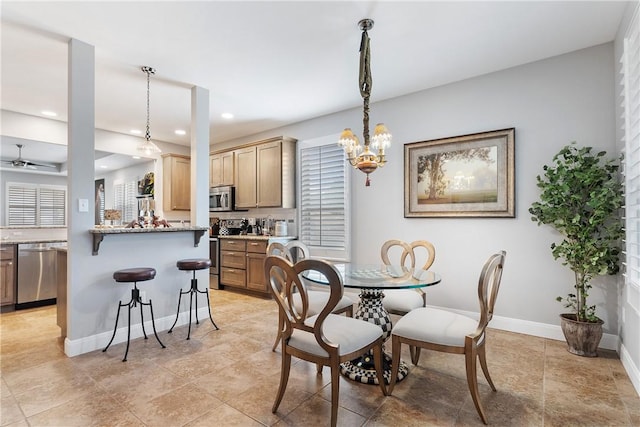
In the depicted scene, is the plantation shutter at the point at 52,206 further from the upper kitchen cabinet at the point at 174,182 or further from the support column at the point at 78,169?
the support column at the point at 78,169

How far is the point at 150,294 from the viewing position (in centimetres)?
336

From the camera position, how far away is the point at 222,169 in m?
5.99

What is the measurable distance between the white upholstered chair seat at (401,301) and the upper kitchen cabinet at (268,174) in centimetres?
270

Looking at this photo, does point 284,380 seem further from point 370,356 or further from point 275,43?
point 275,43

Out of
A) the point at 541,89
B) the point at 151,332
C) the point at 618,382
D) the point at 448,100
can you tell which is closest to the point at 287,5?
the point at 448,100

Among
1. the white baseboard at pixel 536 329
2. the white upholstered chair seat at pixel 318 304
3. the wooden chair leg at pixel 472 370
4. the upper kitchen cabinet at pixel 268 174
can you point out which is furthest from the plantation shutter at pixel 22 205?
the white baseboard at pixel 536 329

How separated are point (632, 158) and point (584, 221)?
663mm

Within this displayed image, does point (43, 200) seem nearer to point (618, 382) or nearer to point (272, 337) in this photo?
point (272, 337)

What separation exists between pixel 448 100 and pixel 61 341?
489 cm

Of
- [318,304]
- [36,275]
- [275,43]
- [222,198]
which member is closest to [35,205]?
[36,275]

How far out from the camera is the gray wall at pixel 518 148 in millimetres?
2953

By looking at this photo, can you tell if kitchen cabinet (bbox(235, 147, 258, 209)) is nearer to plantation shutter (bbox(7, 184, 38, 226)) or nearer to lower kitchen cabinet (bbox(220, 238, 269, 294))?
lower kitchen cabinet (bbox(220, 238, 269, 294))

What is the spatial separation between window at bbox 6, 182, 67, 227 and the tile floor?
9.46 feet

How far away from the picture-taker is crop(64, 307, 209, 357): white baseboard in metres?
2.79
